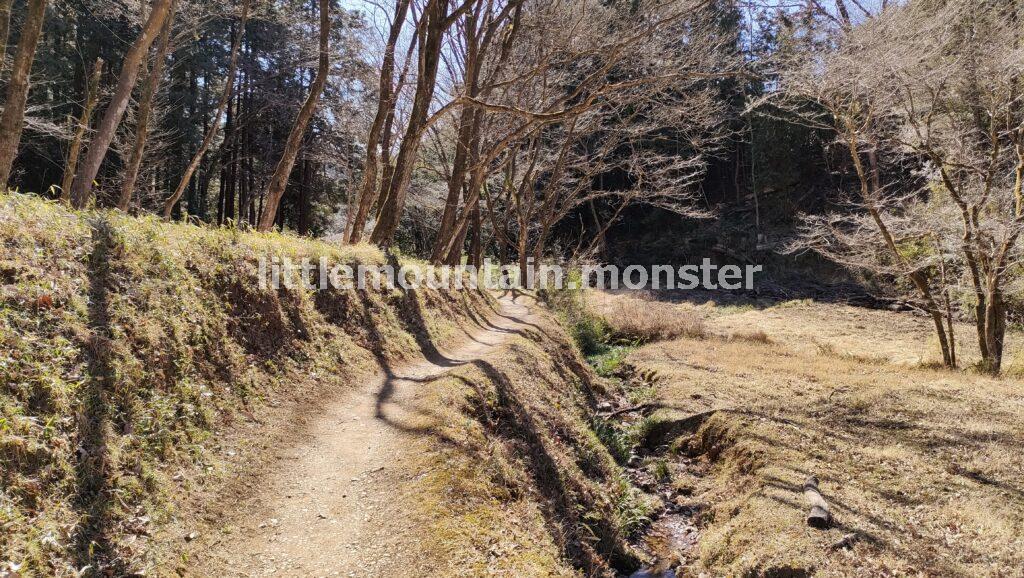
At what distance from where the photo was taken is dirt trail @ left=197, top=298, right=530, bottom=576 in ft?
10.8

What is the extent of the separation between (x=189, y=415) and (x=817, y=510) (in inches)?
238

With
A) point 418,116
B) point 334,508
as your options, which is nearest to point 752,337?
point 418,116

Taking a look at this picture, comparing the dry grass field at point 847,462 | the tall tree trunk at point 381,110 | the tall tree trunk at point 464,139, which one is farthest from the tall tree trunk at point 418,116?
the dry grass field at point 847,462

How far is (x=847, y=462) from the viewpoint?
6867 mm

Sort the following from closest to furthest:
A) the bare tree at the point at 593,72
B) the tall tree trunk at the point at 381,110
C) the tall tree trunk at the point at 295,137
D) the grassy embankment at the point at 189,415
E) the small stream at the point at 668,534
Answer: the grassy embankment at the point at 189,415, the small stream at the point at 668,534, the bare tree at the point at 593,72, the tall tree trunk at the point at 295,137, the tall tree trunk at the point at 381,110

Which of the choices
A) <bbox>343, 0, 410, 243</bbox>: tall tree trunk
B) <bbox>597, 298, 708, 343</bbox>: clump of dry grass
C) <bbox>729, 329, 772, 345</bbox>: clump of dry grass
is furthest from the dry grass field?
<bbox>343, 0, 410, 243</bbox>: tall tree trunk

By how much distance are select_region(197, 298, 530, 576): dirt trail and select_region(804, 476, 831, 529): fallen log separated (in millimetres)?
4184

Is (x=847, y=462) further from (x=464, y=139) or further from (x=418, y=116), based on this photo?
(x=464, y=139)

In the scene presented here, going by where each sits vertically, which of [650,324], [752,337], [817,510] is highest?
[650,324]

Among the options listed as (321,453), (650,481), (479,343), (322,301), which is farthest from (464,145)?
(321,453)

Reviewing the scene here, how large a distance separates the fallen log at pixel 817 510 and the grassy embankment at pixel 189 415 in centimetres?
184

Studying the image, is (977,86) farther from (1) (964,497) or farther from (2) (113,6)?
(2) (113,6)

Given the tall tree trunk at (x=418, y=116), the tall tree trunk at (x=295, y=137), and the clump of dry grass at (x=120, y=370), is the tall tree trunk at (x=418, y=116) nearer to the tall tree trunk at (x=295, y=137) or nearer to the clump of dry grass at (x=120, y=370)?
the tall tree trunk at (x=295, y=137)

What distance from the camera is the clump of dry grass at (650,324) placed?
56.2 feet
